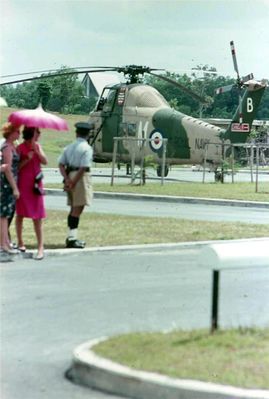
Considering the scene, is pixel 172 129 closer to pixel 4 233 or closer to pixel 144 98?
pixel 144 98

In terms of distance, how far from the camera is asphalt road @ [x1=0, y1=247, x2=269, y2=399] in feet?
20.5

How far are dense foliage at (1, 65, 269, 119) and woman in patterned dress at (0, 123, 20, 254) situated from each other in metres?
8.91

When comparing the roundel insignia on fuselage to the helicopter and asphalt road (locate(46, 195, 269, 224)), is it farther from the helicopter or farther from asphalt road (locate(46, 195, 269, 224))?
asphalt road (locate(46, 195, 269, 224))

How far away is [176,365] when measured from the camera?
568 cm

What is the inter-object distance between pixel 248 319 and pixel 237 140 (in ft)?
94.6

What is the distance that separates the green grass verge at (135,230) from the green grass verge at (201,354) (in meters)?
5.76

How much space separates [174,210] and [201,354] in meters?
13.5

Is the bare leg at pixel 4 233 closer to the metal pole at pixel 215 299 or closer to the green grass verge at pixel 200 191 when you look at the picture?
the metal pole at pixel 215 299

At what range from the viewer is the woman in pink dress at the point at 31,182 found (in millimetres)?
11047

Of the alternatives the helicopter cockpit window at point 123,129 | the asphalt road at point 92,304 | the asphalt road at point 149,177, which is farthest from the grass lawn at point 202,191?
the asphalt road at point 92,304

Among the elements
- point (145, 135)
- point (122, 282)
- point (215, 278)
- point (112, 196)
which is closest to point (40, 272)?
point (122, 282)

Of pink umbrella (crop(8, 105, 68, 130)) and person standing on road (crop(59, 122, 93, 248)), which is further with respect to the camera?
person standing on road (crop(59, 122, 93, 248))

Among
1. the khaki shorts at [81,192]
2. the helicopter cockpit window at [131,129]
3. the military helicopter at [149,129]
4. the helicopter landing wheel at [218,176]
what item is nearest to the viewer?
the khaki shorts at [81,192]

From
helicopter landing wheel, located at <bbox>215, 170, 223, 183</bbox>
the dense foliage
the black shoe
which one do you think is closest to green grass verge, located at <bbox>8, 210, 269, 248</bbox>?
the black shoe
